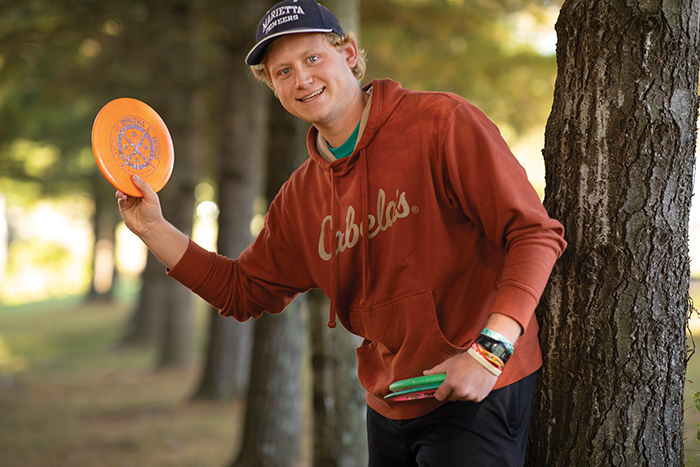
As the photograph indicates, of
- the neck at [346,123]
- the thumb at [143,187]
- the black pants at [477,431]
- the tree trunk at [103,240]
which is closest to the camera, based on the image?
the black pants at [477,431]

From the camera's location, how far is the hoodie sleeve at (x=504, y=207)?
161 cm

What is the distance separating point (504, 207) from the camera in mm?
1683

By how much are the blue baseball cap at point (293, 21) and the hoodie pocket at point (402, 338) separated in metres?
0.90

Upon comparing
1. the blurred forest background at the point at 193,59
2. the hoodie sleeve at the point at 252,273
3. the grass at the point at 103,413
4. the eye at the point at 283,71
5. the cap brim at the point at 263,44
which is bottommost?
the grass at the point at 103,413

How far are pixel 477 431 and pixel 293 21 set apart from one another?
1361mm

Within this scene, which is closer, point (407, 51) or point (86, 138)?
point (407, 51)

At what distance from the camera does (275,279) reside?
7.81 ft

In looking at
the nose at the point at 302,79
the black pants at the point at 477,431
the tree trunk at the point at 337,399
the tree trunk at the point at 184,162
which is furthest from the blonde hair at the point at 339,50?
the tree trunk at the point at 184,162

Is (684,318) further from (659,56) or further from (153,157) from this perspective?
(153,157)

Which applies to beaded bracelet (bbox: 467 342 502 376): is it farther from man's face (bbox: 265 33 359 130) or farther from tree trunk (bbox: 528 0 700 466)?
man's face (bbox: 265 33 359 130)

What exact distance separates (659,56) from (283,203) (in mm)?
1348

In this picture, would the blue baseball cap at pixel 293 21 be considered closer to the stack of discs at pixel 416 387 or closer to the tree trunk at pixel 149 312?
the stack of discs at pixel 416 387

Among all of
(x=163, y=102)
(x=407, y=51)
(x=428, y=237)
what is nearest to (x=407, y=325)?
(x=428, y=237)

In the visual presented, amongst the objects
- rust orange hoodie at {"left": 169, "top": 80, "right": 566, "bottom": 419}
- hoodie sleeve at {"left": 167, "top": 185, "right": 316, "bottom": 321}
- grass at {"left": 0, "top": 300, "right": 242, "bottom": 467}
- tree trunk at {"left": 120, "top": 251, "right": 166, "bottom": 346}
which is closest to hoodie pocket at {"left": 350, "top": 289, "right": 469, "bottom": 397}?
rust orange hoodie at {"left": 169, "top": 80, "right": 566, "bottom": 419}
